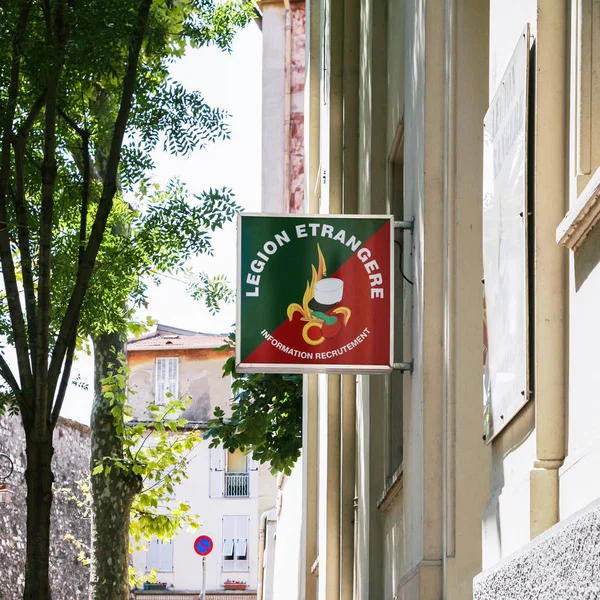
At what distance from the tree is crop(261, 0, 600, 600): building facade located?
5.82ft

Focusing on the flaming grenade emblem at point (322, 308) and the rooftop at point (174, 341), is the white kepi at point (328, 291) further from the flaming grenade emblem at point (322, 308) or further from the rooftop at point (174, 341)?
the rooftop at point (174, 341)

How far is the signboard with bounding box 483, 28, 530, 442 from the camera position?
3.51 meters

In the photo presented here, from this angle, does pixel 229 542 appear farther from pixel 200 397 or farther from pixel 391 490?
pixel 391 490

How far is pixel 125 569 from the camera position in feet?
53.5

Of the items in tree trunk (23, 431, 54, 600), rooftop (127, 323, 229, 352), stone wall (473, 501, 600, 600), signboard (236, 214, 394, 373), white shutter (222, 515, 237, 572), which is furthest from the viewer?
rooftop (127, 323, 229, 352)

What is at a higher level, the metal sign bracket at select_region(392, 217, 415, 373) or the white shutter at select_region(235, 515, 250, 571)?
the metal sign bracket at select_region(392, 217, 415, 373)

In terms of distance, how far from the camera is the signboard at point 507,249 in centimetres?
351

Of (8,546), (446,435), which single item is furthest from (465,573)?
(8,546)

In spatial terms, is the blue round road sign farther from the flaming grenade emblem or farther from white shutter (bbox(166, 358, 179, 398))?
white shutter (bbox(166, 358, 179, 398))

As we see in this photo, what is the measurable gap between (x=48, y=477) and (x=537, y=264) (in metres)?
6.20

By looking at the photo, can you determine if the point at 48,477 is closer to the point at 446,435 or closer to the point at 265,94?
the point at 446,435

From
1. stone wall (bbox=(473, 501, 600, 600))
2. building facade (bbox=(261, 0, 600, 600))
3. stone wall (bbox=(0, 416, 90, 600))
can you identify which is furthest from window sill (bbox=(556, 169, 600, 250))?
stone wall (bbox=(0, 416, 90, 600))

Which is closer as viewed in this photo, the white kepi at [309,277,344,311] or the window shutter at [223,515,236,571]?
the white kepi at [309,277,344,311]

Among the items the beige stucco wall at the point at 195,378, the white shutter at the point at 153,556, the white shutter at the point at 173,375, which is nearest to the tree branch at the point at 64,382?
the white shutter at the point at 153,556
